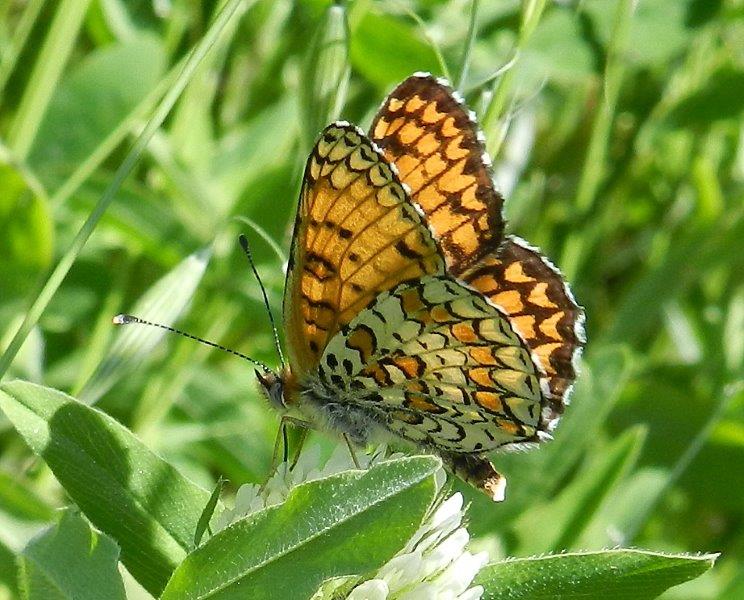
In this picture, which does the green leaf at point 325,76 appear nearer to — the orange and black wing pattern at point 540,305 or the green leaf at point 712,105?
the orange and black wing pattern at point 540,305

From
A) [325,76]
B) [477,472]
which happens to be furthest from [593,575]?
[325,76]

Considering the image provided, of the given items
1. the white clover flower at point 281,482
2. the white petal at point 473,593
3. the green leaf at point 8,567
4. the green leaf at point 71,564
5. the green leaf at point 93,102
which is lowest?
the white petal at point 473,593

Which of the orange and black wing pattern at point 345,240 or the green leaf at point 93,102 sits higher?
the green leaf at point 93,102

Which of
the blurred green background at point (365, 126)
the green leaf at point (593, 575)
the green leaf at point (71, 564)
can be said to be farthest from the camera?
the blurred green background at point (365, 126)

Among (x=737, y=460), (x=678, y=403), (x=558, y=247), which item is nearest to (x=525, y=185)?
(x=558, y=247)

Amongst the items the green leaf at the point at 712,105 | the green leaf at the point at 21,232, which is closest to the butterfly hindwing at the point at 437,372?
the green leaf at the point at 21,232

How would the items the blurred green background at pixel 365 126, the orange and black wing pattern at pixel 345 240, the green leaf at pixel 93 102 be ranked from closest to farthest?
1. the orange and black wing pattern at pixel 345 240
2. the blurred green background at pixel 365 126
3. the green leaf at pixel 93 102

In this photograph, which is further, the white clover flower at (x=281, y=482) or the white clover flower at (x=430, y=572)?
the white clover flower at (x=281, y=482)
